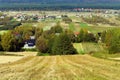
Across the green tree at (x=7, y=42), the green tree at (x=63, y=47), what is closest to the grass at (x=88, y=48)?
the green tree at (x=63, y=47)

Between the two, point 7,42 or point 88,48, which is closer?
point 7,42

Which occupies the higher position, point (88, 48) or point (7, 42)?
point (7, 42)

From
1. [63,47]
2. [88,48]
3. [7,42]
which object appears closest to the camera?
[63,47]

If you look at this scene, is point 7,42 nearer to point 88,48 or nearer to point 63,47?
point 63,47

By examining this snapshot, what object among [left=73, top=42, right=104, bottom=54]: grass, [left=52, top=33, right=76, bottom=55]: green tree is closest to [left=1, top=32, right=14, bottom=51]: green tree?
[left=73, top=42, right=104, bottom=54]: grass

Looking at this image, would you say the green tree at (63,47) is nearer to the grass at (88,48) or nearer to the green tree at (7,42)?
the grass at (88,48)

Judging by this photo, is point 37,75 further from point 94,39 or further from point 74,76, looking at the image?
point 94,39

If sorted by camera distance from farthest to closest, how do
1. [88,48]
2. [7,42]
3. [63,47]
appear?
[88,48]
[7,42]
[63,47]

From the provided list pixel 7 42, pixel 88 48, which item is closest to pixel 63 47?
pixel 7 42

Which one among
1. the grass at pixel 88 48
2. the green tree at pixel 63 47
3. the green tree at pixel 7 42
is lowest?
the grass at pixel 88 48

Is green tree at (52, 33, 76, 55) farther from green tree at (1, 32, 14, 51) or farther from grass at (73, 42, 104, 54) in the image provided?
green tree at (1, 32, 14, 51)

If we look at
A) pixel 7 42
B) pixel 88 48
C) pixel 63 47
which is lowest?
pixel 88 48
